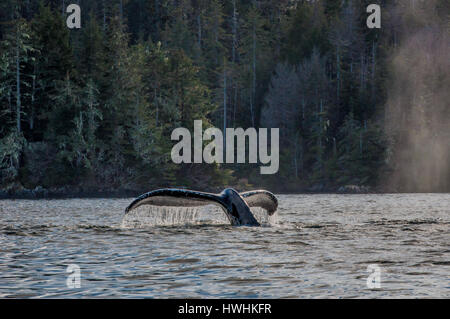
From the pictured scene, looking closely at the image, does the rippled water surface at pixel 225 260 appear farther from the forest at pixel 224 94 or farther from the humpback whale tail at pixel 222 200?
the forest at pixel 224 94

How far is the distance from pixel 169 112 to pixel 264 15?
2456 inches

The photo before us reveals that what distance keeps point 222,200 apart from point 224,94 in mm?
85167

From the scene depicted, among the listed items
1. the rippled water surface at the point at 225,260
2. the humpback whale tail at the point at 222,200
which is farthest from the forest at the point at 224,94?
the rippled water surface at the point at 225,260

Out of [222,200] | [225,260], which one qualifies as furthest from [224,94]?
[225,260]

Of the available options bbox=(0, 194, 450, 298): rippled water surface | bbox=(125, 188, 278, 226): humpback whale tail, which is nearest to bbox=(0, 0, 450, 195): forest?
bbox=(125, 188, 278, 226): humpback whale tail

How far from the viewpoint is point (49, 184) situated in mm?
69250

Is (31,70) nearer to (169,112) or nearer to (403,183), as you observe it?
(169,112)

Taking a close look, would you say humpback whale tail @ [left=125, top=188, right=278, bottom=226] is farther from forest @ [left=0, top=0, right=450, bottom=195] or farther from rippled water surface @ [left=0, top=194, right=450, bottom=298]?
forest @ [left=0, top=0, right=450, bottom=195]

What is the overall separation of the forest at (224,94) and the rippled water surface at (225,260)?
46.9m

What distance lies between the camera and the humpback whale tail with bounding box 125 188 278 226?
18.8m

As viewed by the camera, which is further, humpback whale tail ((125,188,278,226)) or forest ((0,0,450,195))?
forest ((0,0,450,195))

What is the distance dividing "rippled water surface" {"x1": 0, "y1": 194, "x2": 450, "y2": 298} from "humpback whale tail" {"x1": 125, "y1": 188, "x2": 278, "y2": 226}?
61 cm

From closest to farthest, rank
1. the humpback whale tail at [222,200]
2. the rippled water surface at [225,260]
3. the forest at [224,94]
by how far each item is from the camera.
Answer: the rippled water surface at [225,260], the humpback whale tail at [222,200], the forest at [224,94]

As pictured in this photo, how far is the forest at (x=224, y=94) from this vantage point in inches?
2854
